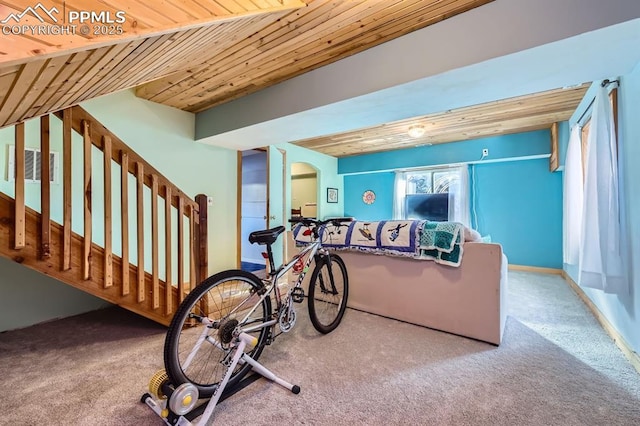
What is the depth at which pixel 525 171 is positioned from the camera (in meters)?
4.75

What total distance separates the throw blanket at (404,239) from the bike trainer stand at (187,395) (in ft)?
3.78

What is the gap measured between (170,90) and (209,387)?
2.86m

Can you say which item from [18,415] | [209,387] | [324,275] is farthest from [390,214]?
[18,415]

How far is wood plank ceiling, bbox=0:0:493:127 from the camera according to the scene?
81 cm

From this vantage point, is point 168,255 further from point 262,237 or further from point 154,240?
point 262,237

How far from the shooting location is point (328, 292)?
240 centimetres

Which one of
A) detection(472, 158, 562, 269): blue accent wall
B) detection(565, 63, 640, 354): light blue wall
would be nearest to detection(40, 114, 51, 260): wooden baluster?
detection(565, 63, 640, 354): light blue wall

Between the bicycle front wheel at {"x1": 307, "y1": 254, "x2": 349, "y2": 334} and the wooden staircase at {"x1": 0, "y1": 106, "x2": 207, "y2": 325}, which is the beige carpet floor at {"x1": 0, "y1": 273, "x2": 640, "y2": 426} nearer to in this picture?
the bicycle front wheel at {"x1": 307, "y1": 254, "x2": 349, "y2": 334}

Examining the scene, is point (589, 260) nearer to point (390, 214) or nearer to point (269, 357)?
point (269, 357)

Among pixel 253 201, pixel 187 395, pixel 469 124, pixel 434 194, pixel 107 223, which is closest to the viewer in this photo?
pixel 187 395

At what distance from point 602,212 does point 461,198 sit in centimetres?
329

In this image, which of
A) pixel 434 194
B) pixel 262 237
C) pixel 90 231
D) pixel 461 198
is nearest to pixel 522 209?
pixel 461 198

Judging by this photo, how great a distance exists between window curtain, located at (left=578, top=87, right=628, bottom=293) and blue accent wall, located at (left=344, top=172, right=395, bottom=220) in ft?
13.2

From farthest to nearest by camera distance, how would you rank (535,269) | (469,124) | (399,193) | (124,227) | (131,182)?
(399,193)
(535,269)
(469,124)
(131,182)
(124,227)
